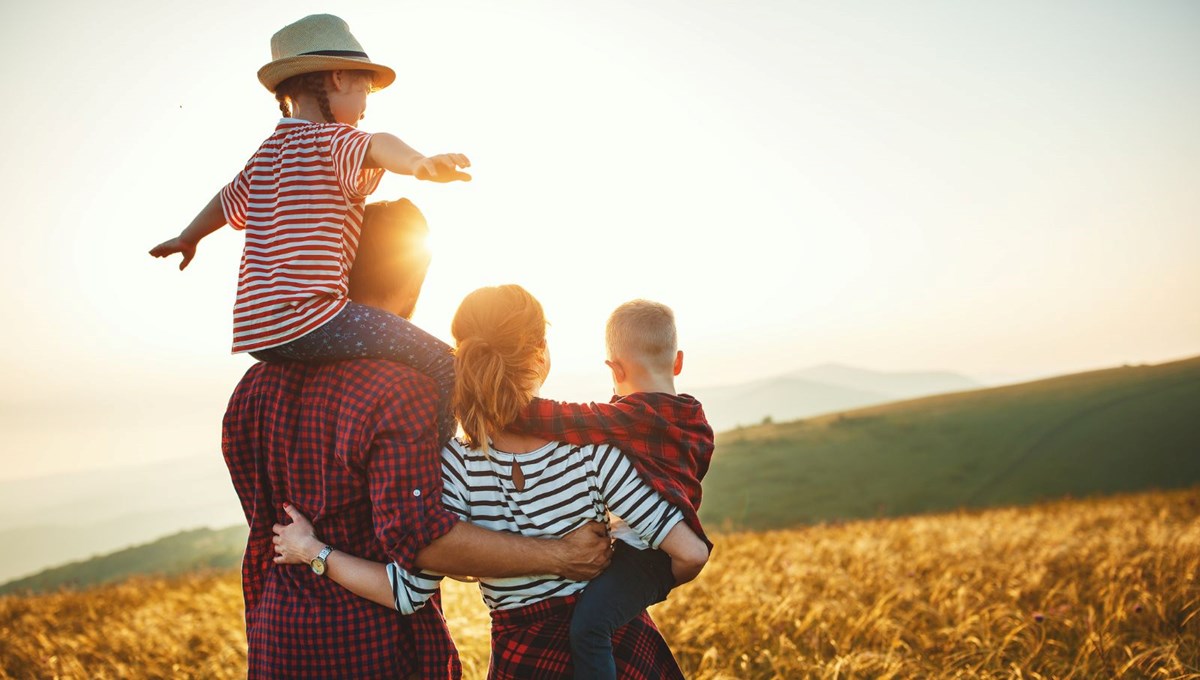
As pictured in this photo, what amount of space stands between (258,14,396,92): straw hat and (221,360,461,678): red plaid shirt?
115cm

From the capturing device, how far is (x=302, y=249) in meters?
2.67

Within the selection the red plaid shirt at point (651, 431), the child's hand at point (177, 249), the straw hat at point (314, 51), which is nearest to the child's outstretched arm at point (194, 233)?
the child's hand at point (177, 249)

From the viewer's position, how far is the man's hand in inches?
105

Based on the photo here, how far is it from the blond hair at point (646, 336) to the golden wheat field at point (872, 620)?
235 centimetres

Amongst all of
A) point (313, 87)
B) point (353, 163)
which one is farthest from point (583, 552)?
point (313, 87)

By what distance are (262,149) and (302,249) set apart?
1.81 feet

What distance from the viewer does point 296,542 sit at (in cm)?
260

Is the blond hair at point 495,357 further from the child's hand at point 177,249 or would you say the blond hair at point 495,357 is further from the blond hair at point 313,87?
the child's hand at point 177,249

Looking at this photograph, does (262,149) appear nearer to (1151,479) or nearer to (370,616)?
(370,616)

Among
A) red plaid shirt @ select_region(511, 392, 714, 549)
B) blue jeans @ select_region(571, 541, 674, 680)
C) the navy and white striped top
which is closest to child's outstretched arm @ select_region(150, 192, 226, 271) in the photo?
the navy and white striped top

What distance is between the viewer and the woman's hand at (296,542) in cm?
259

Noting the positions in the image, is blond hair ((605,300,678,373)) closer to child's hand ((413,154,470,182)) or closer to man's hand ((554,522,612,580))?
man's hand ((554,522,612,580))

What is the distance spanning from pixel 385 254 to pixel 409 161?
2.18 ft

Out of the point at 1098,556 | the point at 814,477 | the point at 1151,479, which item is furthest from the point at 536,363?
the point at 1151,479
